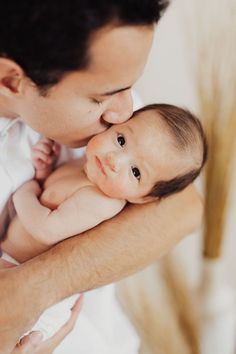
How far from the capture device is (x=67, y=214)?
1.17 meters

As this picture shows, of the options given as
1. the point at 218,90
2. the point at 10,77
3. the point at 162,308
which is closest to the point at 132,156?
the point at 10,77

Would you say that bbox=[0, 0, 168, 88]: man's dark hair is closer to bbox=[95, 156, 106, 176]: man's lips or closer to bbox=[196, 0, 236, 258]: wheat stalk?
bbox=[95, 156, 106, 176]: man's lips

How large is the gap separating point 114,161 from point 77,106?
0.13m

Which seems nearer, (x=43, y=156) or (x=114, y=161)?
(x=114, y=161)

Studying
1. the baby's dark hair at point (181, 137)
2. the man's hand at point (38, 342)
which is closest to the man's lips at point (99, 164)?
the baby's dark hair at point (181, 137)

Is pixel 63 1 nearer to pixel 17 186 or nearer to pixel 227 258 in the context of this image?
pixel 17 186

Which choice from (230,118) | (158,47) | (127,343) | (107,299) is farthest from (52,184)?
(158,47)

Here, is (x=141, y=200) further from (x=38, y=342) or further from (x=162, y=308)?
(x=162, y=308)

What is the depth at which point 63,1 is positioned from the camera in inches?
36.2

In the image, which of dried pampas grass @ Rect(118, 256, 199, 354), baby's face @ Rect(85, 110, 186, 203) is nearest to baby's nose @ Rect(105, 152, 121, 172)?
baby's face @ Rect(85, 110, 186, 203)

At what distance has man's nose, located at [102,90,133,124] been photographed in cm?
114

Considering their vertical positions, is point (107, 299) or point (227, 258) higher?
point (107, 299)

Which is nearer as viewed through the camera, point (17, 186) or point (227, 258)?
point (17, 186)

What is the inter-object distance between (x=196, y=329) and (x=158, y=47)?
97 cm
